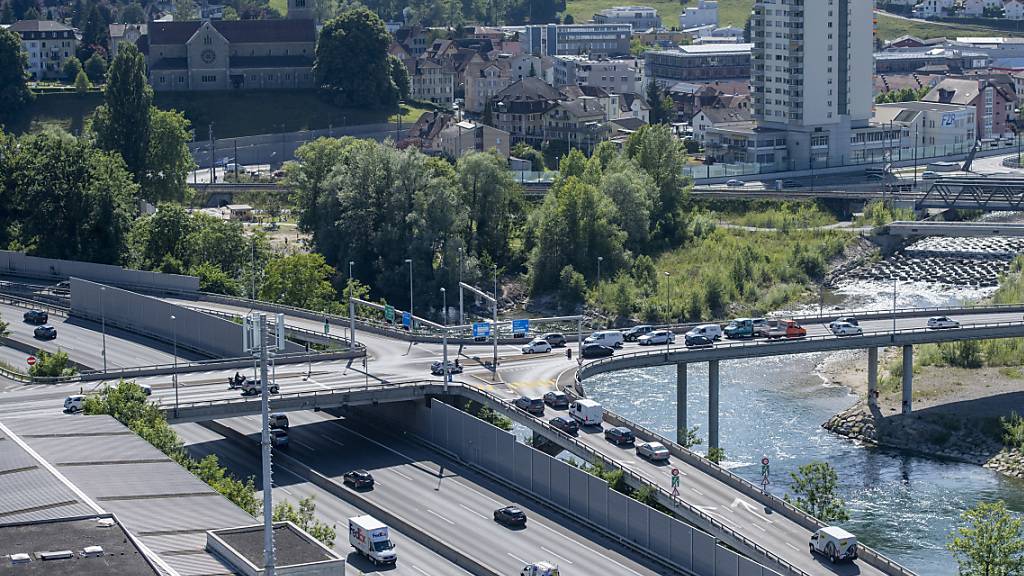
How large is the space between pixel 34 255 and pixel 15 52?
168 ft

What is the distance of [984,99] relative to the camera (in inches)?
5881

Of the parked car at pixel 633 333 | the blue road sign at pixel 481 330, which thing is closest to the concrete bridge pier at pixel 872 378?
the parked car at pixel 633 333

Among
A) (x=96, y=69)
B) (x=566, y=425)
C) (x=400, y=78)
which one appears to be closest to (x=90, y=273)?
(x=566, y=425)

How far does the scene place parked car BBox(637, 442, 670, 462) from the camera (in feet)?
185

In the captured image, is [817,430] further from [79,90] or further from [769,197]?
[79,90]

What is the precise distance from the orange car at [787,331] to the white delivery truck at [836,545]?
23369mm

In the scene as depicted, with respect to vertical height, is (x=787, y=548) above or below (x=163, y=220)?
below

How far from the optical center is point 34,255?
307ft

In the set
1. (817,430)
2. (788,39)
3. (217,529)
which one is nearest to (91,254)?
(817,430)

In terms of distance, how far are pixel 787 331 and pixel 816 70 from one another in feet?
205

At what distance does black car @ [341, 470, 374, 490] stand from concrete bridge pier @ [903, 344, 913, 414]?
26283 millimetres

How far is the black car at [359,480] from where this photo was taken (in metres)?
57.3

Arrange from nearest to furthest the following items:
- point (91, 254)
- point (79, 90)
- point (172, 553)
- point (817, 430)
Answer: point (172, 553) → point (817, 430) → point (91, 254) → point (79, 90)

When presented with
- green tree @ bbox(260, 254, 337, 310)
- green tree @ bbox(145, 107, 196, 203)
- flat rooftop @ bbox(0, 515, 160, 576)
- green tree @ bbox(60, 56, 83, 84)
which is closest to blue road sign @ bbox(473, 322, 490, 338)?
green tree @ bbox(260, 254, 337, 310)
